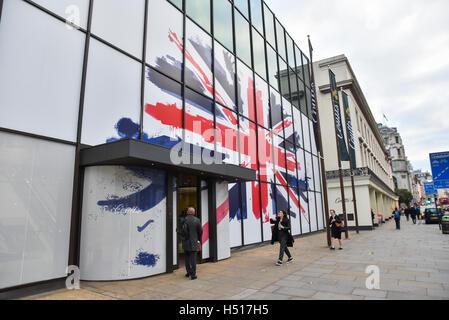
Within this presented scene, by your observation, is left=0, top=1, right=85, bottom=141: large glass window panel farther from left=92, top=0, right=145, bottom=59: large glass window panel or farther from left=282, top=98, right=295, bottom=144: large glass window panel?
left=282, top=98, right=295, bottom=144: large glass window panel

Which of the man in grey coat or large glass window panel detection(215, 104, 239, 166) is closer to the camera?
the man in grey coat

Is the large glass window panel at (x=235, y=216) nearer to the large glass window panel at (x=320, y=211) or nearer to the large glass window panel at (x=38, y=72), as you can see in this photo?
the large glass window panel at (x=38, y=72)

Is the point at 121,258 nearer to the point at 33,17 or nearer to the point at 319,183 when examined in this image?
the point at 33,17

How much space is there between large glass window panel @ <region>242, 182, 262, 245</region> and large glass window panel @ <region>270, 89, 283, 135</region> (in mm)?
4645

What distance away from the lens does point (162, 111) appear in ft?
29.8

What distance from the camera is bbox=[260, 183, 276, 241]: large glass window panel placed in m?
14.0

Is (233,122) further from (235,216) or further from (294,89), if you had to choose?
(294,89)

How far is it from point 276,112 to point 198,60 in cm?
746

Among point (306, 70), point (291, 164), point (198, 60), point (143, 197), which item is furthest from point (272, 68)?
point (143, 197)

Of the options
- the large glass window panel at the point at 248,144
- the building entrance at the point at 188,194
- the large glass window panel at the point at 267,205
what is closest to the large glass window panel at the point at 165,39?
the building entrance at the point at 188,194

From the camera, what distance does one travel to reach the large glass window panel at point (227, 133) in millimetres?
11984

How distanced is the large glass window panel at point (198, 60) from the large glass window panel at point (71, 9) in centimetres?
393

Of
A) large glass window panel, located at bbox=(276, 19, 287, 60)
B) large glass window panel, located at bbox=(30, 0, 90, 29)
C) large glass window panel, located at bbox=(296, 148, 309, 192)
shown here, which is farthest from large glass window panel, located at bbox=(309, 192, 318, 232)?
large glass window panel, located at bbox=(30, 0, 90, 29)
